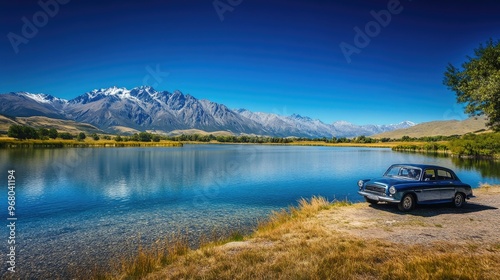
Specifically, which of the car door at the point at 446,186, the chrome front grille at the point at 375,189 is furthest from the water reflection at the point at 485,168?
the chrome front grille at the point at 375,189

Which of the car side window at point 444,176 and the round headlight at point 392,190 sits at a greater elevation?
the car side window at point 444,176

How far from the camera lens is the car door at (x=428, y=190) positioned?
17.0 meters

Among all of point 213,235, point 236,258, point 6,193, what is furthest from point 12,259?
point 6,193

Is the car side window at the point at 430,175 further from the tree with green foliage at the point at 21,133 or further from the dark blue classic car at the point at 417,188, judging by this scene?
the tree with green foliage at the point at 21,133

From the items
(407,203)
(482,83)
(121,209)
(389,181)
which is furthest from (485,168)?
(121,209)

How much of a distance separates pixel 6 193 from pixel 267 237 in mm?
28509

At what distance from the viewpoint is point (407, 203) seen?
16922 mm

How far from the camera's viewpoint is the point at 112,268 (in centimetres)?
1170

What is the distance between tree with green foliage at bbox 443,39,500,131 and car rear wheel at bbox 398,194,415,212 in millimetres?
13043

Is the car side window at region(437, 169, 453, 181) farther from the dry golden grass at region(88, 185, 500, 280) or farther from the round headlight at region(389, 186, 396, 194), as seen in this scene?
the dry golden grass at region(88, 185, 500, 280)

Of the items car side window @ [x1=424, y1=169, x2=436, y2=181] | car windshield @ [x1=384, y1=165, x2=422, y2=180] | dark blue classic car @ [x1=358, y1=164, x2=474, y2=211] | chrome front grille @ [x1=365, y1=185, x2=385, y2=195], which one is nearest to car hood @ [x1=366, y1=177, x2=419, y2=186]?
dark blue classic car @ [x1=358, y1=164, x2=474, y2=211]

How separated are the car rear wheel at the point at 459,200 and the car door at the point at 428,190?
5.28 ft

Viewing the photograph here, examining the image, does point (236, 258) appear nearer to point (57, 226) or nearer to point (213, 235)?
point (213, 235)

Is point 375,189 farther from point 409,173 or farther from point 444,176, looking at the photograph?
point 444,176
